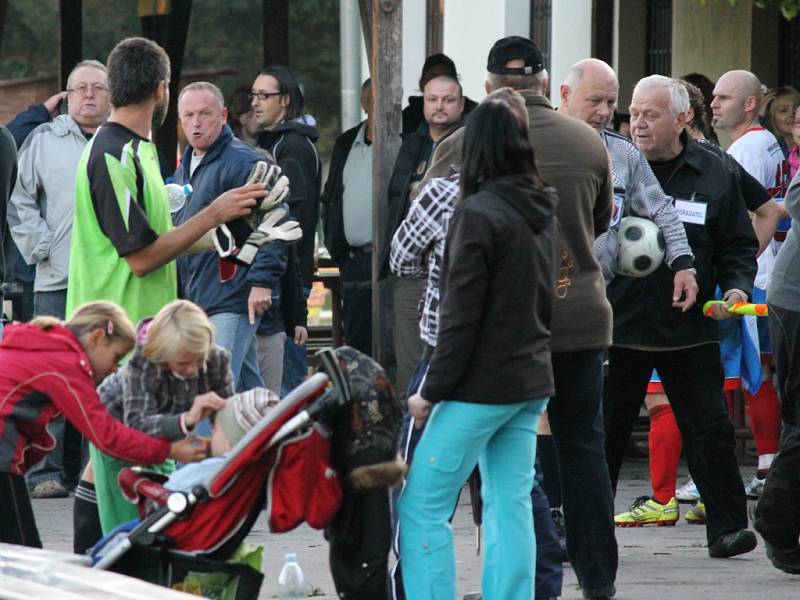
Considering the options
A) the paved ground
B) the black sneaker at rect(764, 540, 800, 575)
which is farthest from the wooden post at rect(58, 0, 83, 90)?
the black sneaker at rect(764, 540, 800, 575)

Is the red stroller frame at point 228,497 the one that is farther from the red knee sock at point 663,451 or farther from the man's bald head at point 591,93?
the red knee sock at point 663,451

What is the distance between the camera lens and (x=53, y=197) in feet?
32.3

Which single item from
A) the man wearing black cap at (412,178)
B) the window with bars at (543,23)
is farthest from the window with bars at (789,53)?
the man wearing black cap at (412,178)

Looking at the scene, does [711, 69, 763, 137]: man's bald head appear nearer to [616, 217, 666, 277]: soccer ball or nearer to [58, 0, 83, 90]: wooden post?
[616, 217, 666, 277]: soccer ball

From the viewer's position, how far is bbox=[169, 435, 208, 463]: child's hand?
6035 mm

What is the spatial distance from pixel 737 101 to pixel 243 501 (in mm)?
5524

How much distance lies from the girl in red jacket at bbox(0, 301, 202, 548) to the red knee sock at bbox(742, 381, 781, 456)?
→ 466 centimetres

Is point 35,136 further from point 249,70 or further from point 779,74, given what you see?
point 249,70

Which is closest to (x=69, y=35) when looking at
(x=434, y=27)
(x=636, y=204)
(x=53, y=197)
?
(x=434, y=27)

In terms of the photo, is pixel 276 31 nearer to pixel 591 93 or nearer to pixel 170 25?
pixel 170 25

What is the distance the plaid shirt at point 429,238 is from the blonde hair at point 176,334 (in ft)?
2.35

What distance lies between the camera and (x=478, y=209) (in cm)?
589

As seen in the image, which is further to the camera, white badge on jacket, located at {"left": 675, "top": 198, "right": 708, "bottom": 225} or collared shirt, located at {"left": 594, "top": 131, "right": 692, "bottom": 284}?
white badge on jacket, located at {"left": 675, "top": 198, "right": 708, "bottom": 225}

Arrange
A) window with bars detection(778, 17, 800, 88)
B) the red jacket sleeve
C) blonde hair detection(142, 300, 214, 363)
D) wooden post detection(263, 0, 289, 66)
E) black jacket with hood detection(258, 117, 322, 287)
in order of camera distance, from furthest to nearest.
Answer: wooden post detection(263, 0, 289, 66)
window with bars detection(778, 17, 800, 88)
black jacket with hood detection(258, 117, 322, 287)
blonde hair detection(142, 300, 214, 363)
the red jacket sleeve
